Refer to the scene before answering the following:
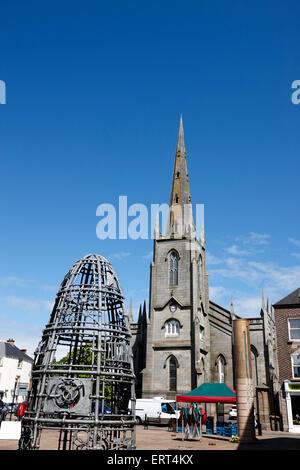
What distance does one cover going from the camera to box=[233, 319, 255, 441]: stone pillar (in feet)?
68.7

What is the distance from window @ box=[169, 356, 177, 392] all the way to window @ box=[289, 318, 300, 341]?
15691 millimetres

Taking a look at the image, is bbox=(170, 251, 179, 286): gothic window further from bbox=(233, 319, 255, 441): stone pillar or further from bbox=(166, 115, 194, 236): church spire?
bbox=(233, 319, 255, 441): stone pillar

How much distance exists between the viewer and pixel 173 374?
142 feet

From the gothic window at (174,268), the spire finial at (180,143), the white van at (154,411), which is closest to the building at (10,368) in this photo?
the white van at (154,411)

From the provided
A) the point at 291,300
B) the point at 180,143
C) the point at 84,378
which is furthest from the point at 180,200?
the point at 84,378

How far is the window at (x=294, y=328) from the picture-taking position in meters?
31.7

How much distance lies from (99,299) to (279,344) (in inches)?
974

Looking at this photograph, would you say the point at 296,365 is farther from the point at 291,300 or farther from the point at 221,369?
the point at 221,369

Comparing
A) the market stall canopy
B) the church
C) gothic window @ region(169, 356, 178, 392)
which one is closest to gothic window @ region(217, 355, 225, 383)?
the church

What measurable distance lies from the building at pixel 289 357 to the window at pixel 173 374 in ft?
46.5

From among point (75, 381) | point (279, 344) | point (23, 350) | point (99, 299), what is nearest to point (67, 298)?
point (99, 299)

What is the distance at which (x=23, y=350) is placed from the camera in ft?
201

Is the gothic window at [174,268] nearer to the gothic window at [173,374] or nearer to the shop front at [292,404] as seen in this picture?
the gothic window at [173,374]
